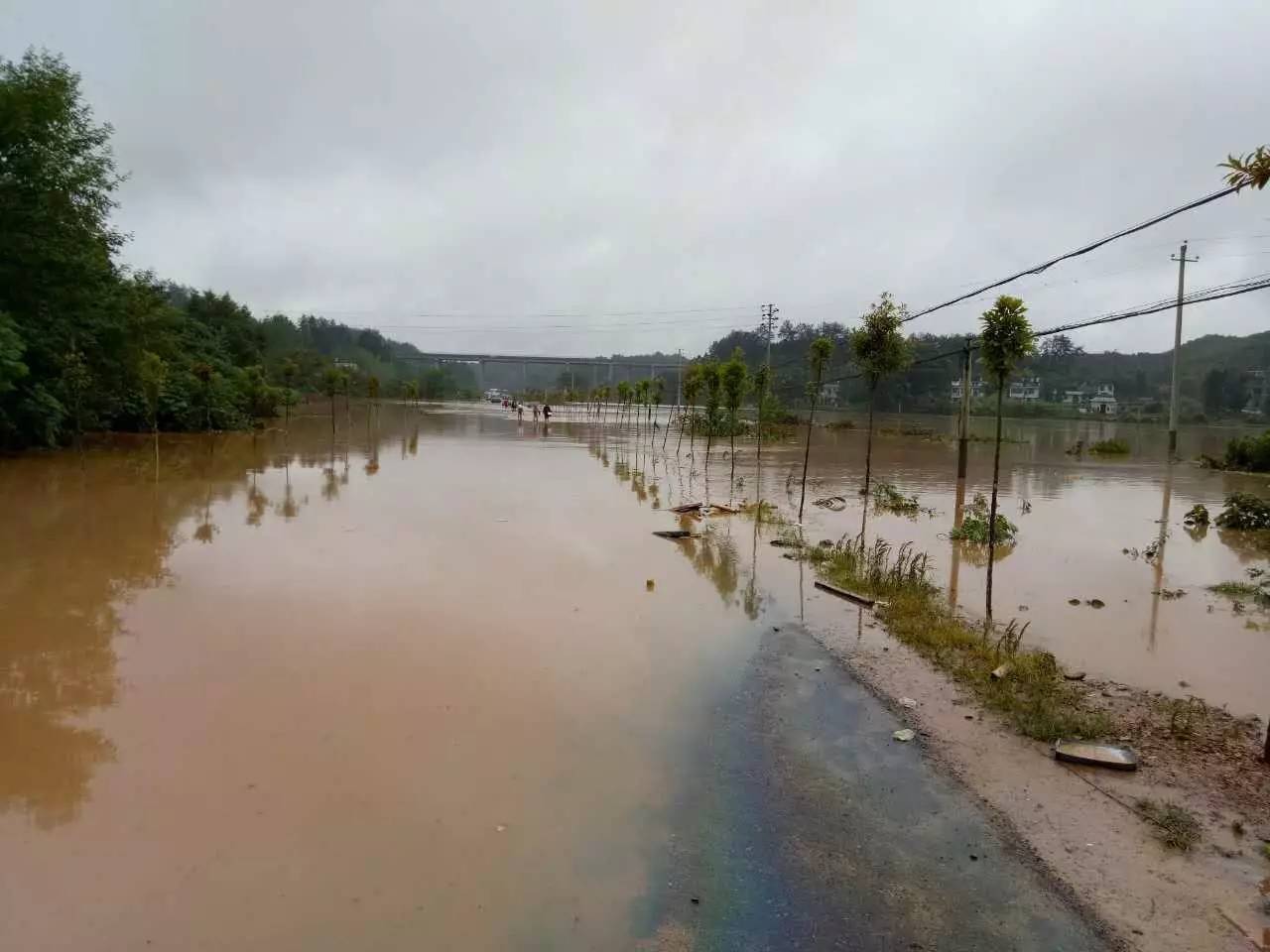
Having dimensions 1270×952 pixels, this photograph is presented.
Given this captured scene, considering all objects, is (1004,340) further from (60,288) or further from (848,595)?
(60,288)

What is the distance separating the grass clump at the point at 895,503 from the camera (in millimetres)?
17859

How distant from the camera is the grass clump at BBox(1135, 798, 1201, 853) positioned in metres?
4.60

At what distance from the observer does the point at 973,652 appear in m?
7.98

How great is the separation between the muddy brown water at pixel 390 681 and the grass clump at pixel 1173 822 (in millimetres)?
2900

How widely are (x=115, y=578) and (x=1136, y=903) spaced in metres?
11.4

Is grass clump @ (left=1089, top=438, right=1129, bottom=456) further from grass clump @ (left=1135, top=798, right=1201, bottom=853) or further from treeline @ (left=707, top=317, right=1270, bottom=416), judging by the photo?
grass clump @ (left=1135, top=798, right=1201, bottom=853)

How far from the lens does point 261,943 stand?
3.70 meters

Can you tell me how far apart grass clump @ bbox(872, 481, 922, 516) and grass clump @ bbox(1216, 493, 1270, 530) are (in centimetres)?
636

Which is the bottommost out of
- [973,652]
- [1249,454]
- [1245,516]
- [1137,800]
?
[1137,800]

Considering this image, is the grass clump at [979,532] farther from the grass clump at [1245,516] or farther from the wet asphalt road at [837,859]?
the wet asphalt road at [837,859]

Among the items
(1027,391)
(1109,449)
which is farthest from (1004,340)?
(1027,391)

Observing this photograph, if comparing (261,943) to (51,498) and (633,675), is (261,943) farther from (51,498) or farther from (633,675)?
(51,498)

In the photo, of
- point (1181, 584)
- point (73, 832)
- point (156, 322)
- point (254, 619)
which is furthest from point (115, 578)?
point (156, 322)

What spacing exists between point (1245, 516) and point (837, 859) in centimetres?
1702
